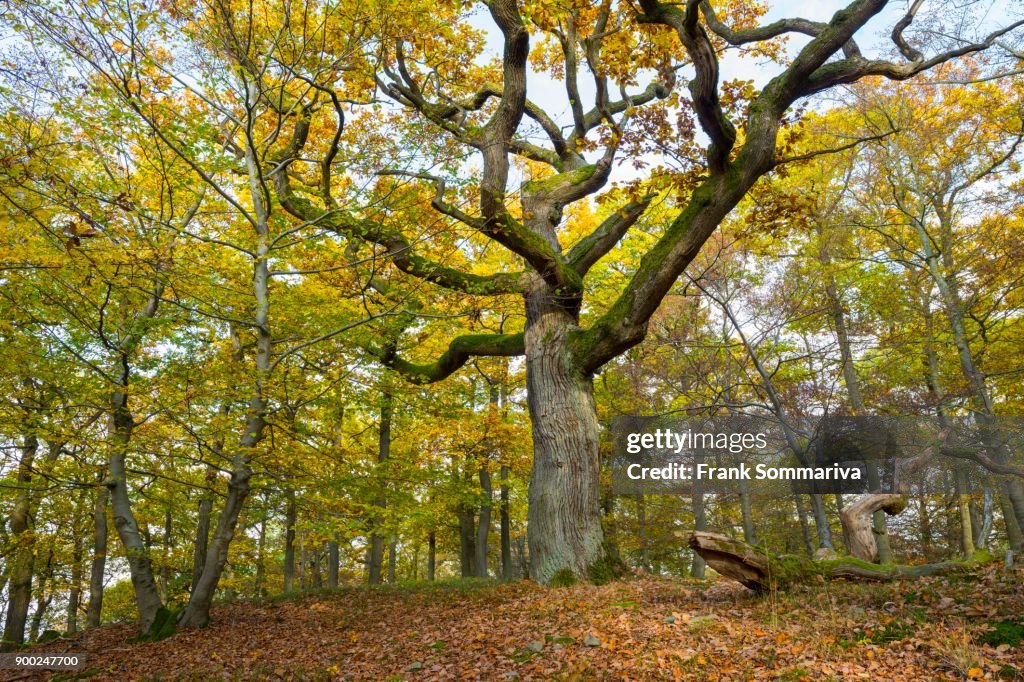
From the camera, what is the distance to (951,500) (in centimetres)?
1523

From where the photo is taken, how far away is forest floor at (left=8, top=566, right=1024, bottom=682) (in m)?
4.22

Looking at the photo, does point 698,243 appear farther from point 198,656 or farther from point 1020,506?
point 198,656

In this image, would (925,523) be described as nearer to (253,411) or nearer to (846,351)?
(846,351)

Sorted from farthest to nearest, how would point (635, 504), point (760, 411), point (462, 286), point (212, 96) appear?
1. point (635, 504)
2. point (760, 411)
3. point (462, 286)
4. point (212, 96)

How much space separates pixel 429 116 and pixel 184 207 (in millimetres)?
5743

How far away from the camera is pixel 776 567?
20.7 ft

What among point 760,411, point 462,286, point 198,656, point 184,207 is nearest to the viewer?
point 198,656

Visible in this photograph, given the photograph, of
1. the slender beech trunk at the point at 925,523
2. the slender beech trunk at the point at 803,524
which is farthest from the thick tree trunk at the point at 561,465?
the slender beech trunk at the point at 925,523

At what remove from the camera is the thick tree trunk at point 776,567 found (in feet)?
19.8

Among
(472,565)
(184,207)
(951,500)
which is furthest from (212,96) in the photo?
(951,500)

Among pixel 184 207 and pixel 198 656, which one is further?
pixel 184 207

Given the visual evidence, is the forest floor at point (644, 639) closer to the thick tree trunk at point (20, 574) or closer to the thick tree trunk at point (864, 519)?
the thick tree trunk at point (864, 519)

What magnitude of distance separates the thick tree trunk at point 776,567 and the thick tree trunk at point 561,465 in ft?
8.25

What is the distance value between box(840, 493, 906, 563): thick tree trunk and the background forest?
1.24m
